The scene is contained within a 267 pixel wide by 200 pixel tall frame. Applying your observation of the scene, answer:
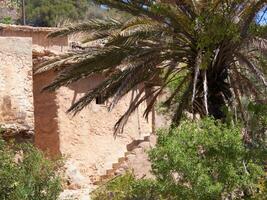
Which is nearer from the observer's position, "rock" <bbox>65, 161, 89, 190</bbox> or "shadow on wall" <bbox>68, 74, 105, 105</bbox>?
"rock" <bbox>65, 161, 89, 190</bbox>

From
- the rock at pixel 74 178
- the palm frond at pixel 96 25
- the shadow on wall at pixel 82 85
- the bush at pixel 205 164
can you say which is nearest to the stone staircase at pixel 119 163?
the rock at pixel 74 178

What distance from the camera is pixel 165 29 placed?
36.1 ft

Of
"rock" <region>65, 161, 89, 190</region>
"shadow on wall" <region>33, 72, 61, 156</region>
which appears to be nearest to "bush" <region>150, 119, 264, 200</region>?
"rock" <region>65, 161, 89, 190</region>

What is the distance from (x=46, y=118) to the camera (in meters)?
17.1

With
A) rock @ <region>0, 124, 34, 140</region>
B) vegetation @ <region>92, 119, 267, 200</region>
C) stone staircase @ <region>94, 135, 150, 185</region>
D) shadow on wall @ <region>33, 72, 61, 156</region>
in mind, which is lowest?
stone staircase @ <region>94, 135, 150, 185</region>

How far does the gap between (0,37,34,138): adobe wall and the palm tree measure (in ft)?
2.60

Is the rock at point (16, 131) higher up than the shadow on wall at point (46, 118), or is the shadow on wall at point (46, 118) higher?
the rock at point (16, 131)

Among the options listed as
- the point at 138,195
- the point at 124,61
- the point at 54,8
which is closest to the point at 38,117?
the point at 124,61

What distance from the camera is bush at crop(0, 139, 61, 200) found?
844 centimetres

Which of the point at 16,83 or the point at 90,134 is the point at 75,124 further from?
the point at 16,83

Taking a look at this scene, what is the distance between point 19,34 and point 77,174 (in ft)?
17.1

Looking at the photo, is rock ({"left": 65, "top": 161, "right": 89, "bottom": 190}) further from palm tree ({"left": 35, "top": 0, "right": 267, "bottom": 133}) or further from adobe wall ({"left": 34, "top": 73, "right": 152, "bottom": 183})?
palm tree ({"left": 35, "top": 0, "right": 267, "bottom": 133})

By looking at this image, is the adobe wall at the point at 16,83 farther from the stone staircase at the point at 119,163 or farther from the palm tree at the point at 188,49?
the stone staircase at the point at 119,163

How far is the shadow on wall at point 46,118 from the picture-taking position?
16875 mm
